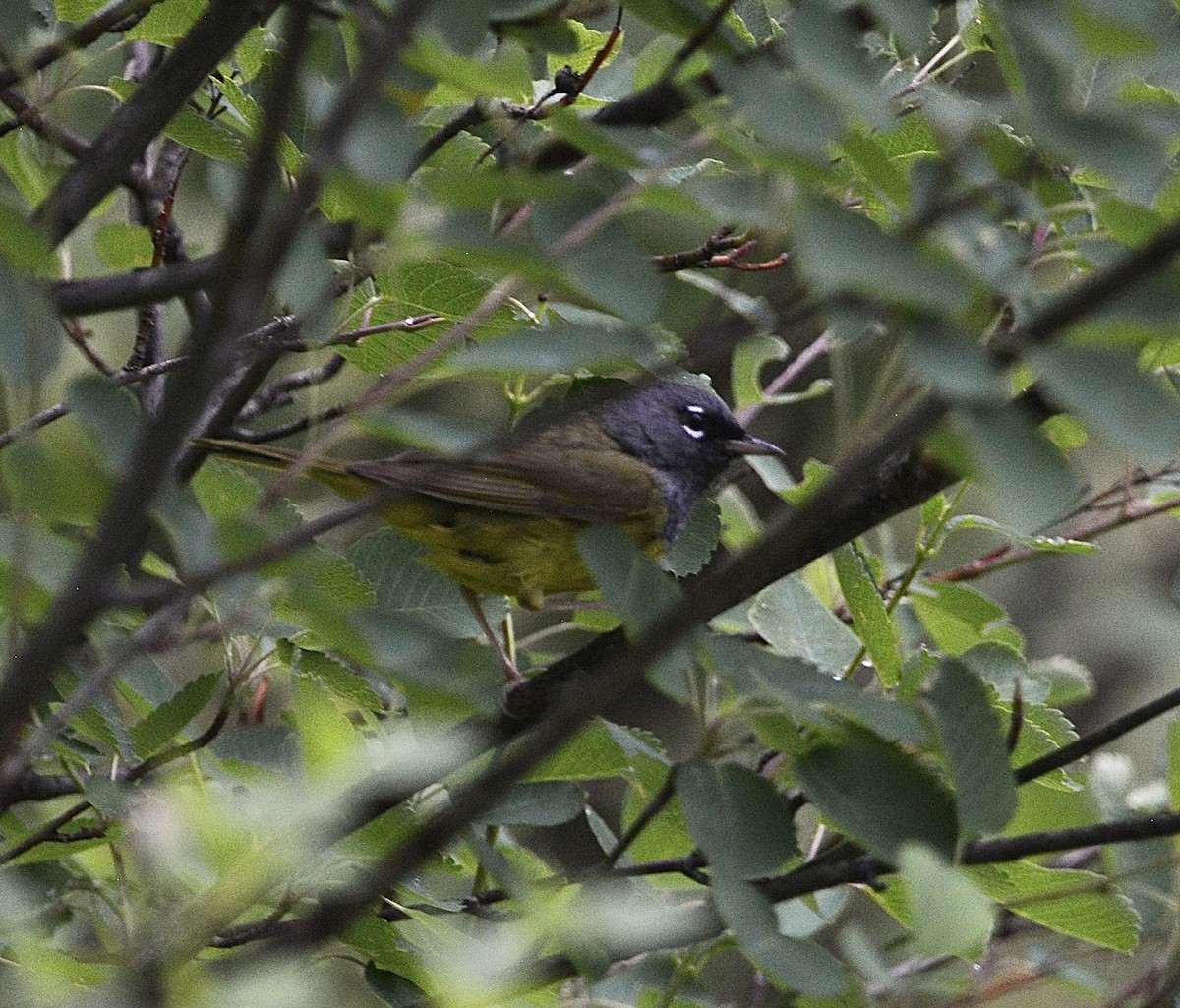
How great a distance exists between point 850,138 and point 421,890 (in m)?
1.67

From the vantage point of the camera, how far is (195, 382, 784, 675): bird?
4098 millimetres

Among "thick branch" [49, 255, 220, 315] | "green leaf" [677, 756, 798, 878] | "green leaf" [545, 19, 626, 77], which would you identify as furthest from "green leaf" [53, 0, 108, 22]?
"green leaf" [677, 756, 798, 878]

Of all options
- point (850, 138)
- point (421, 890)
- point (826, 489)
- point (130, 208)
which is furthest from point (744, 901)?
point (130, 208)

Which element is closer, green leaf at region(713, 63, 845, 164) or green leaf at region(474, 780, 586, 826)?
green leaf at region(713, 63, 845, 164)

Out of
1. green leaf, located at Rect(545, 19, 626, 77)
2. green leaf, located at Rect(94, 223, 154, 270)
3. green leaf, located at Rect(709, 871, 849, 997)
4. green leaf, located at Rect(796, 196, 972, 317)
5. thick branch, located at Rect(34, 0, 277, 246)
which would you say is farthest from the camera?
green leaf, located at Rect(94, 223, 154, 270)

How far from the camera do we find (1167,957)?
77.1 inches

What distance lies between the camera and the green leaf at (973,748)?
163 centimetres

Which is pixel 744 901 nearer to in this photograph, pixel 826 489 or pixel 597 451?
pixel 826 489

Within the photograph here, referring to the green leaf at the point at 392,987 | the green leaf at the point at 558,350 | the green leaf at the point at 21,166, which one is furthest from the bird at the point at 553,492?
the green leaf at the point at 558,350

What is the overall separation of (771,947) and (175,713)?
1038 mm

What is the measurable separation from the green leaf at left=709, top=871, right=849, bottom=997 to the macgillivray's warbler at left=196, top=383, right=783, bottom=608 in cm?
218

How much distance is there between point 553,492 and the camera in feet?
14.2

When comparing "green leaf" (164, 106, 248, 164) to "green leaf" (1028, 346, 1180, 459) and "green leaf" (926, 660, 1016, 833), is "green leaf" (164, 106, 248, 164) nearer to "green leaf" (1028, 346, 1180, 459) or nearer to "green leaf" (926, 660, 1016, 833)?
"green leaf" (926, 660, 1016, 833)

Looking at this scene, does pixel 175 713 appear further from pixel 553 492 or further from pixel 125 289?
pixel 553 492
